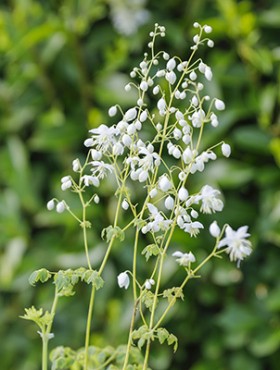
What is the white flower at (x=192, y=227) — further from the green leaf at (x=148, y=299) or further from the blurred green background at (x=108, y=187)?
the blurred green background at (x=108, y=187)

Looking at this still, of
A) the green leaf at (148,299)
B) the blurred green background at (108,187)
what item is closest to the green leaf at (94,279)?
the green leaf at (148,299)

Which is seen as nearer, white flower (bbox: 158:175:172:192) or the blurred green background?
white flower (bbox: 158:175:172:192)

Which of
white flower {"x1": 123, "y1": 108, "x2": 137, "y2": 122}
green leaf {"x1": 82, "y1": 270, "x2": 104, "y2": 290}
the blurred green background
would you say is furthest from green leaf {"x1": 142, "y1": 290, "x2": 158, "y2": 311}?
the blurred green background

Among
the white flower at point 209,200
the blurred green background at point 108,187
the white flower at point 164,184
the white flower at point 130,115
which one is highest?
the blurred green background at point 108,187

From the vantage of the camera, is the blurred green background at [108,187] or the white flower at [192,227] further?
the blurred green background at [108,187]

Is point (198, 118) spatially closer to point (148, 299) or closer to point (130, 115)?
point (130, 115)

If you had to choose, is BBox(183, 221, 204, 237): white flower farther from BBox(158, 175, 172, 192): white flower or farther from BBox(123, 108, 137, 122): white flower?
BBox(123, 108, 137, 122): white flower

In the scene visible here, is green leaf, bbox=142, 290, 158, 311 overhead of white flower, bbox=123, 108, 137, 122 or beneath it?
beneath

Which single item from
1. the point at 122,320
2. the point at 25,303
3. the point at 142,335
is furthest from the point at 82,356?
the point at 25,303

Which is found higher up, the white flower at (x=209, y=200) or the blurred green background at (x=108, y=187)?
the blurred green background at (x=108, y=187)
